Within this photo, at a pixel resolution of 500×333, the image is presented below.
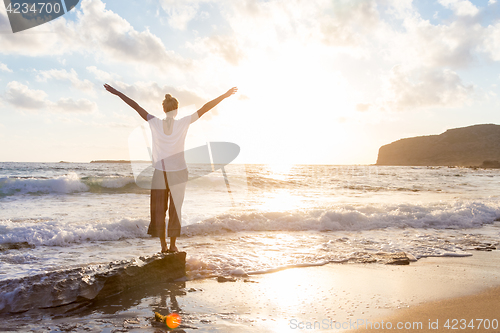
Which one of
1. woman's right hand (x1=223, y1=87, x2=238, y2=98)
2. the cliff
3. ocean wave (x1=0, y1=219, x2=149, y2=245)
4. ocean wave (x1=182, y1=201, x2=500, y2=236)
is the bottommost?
ocean wave (x1=182, y1=201, x2=500, y2=236)

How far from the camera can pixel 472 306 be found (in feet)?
10.5

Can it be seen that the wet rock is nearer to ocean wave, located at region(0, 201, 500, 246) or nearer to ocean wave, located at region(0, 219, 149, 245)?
ocean wave, located at region(0, 201, 500, 246)

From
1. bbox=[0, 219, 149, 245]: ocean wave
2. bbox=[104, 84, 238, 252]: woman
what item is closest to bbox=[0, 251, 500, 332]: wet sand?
bbox=[104, 84, 238, 252]: woman

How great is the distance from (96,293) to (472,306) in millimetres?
4116

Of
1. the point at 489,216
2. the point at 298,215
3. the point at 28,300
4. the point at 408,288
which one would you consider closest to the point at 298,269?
the point at 408,288

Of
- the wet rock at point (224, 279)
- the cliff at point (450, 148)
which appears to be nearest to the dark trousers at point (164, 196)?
the wet rock at point (224, 279)

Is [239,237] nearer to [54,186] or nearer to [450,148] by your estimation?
[54,186]

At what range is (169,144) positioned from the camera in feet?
12.7

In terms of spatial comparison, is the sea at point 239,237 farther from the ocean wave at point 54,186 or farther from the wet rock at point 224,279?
the ocean wave at point 54,186

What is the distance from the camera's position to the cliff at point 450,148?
366ft

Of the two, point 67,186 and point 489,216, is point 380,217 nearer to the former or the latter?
point 489,216

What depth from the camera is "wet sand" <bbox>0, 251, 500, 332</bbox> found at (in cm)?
274

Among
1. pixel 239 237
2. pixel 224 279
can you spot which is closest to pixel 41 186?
pixel 239 237

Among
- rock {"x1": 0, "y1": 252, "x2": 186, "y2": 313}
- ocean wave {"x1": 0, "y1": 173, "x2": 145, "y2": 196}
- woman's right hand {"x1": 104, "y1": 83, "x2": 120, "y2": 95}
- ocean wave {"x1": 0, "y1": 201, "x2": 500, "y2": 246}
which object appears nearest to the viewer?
rock {"x1": 0, "y1": 252, "x2": 186, "y2": 313}
